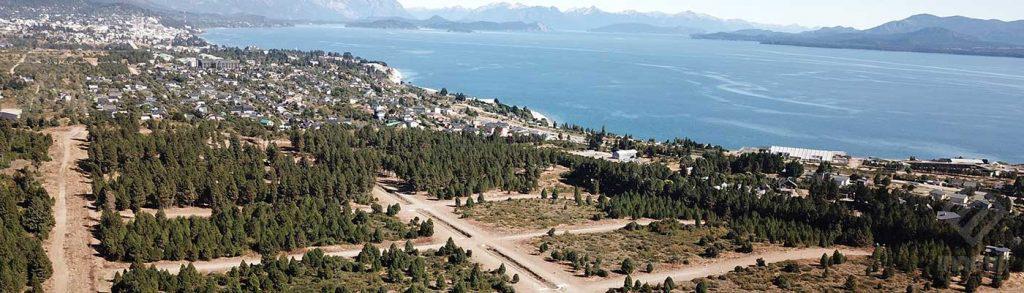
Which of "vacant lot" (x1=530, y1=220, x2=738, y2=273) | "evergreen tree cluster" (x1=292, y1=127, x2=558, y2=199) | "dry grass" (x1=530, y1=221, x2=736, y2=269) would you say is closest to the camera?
"vacant lot" (x1=530, y1=220, x2=738, y2=273)

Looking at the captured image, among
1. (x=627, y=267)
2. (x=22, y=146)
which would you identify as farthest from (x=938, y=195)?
(x=22, y=146)

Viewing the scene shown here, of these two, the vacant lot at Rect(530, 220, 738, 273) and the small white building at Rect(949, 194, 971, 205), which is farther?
the small white building at Rect(949, 194, 971, 205)

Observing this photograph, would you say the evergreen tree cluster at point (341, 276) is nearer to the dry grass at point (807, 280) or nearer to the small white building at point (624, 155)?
the dry grass at point (807, 280)

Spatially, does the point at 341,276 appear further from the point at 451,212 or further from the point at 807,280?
the point at 807,280

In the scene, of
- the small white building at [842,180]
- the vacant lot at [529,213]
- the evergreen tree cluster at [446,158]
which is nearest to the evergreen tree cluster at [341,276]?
the vacant lot at [529,213]

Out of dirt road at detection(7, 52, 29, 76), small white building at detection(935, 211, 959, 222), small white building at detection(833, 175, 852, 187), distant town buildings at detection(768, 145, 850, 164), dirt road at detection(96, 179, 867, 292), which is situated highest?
dirt road at detection(7, 52, 29, 76)

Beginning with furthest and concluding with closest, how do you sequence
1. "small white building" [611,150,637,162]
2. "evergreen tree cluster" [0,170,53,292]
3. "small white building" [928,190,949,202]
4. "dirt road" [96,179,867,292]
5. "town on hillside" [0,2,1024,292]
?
1. "small white building" [611,150,637,162]
2. "small white building" [928,190,949,202]
3. "dirt road" [96,179,867,292]
4. "town on hillside" [0,2,1024,292]
5. "evergreen tree cluster" [0,170,53,292]

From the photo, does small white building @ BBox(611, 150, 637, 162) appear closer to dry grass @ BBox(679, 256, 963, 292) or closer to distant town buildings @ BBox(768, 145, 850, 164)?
distant town buildings @ BBox(768, 145, 850, 164)

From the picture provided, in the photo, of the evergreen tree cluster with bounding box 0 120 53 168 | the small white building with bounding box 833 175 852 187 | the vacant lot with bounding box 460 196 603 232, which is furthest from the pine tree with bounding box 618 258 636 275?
the evergreen tree cluster with bounding box 0 120 53 168

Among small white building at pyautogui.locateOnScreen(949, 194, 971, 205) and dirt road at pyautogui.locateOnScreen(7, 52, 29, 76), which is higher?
dirt road at pyautogui.locateOnScreen(7, 52, 29, 76)
